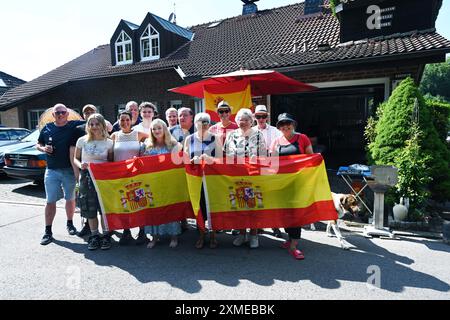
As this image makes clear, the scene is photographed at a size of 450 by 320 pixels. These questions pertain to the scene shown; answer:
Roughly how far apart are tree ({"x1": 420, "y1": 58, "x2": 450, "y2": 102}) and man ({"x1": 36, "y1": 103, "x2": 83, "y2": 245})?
65.7m

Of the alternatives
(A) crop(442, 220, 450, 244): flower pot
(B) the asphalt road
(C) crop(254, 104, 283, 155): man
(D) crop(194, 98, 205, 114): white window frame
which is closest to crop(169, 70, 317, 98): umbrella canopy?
(C) crop(254, 104, 283, 155): man

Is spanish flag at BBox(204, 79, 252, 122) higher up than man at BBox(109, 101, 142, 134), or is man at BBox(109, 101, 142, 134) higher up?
spanish flag at BBox(204, 79, 252, 122)

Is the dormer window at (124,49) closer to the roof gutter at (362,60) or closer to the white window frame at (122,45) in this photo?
the white window frame at (122,45)

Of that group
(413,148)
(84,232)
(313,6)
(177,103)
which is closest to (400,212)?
(413,148)

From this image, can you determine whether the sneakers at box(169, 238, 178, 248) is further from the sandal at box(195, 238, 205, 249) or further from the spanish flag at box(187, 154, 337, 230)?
the spanish flag at box(187, 154, 337, 230)

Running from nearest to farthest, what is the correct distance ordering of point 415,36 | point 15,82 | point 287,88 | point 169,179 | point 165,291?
point 165,291 → point 169,179 → point 287,88 → point 415,36 → point 15,82

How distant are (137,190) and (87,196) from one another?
0.68 metres

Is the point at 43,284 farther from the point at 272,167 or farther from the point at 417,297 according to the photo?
the point at 417,297

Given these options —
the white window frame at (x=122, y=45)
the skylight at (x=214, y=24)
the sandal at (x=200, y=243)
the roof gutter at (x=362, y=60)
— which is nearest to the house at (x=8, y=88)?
the white window frame at (x=122, y=45)

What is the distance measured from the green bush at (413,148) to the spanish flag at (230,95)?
2.76 metres

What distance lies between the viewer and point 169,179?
13.9ft

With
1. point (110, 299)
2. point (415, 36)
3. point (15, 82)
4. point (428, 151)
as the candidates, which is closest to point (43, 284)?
point (110, 299)

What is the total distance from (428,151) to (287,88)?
9.76 ft

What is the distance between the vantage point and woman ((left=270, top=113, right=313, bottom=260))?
387 cm
